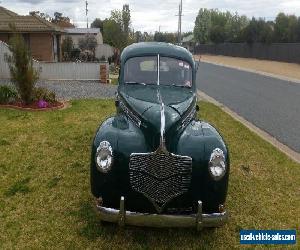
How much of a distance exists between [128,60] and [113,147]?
258 centimetres

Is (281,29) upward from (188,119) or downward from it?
upward

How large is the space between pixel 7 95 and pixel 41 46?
1399cm

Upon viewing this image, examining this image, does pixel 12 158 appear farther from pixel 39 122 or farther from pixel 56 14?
pixel 56 14

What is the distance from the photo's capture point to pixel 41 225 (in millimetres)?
5125

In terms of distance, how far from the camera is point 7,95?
12406mm

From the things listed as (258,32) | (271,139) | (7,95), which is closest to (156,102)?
(271,139)

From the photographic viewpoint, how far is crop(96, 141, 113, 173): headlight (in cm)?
445

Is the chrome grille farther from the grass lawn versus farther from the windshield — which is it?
the windshield

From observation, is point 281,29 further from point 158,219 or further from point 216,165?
point 158,219

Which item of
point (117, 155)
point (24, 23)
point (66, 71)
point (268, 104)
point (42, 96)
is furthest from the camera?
point (24, 23)

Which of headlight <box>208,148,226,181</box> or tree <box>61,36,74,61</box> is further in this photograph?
tree <box>61,36,74,61</box>

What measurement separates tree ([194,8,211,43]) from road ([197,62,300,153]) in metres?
70.8

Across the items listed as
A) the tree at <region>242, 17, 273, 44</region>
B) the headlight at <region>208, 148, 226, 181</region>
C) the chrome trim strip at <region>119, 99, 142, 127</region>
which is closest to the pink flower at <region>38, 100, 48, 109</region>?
the chrome trim strip at <region>119, 99, 142, 127</region>

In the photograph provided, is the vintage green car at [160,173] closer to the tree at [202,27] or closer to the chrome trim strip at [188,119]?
the chrome trim strip at [188,119]
